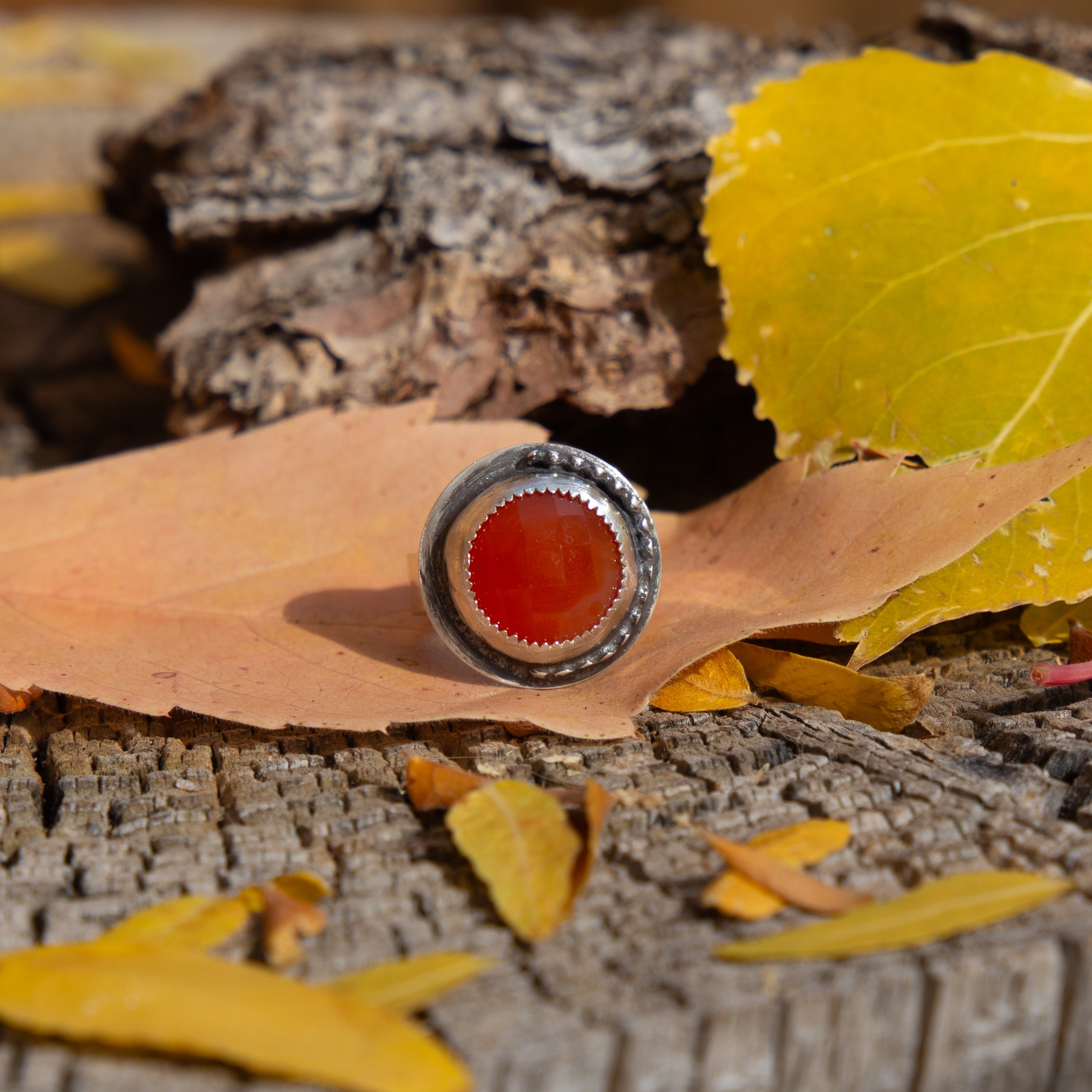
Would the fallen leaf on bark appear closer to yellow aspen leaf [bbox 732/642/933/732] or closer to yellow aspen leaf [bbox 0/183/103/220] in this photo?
yellow aspen leaf [bbox 732/642/933/732]

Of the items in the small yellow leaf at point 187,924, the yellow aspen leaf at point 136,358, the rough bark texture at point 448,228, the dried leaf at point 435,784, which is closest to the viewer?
the small yellow leaf at point 187,924

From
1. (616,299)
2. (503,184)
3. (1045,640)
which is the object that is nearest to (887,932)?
(1045,640)

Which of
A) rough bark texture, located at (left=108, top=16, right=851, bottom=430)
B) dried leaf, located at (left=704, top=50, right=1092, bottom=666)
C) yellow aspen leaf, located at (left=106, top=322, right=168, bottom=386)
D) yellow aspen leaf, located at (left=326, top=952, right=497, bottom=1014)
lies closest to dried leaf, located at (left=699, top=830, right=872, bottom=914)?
yellow aspen leaf, located at (left=326, top=952, right=497, bottom=1014)

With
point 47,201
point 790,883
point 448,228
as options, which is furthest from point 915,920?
point 47,201

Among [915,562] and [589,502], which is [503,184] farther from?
[915,562]

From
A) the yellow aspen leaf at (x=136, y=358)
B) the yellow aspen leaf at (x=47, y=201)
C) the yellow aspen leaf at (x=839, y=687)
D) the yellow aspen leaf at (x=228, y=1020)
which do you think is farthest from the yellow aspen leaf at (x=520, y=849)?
the yellow aspen leaf at (x=47, y=201)

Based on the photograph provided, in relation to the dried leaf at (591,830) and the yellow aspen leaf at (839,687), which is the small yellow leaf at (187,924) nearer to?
the dried leaf at (591,830)
